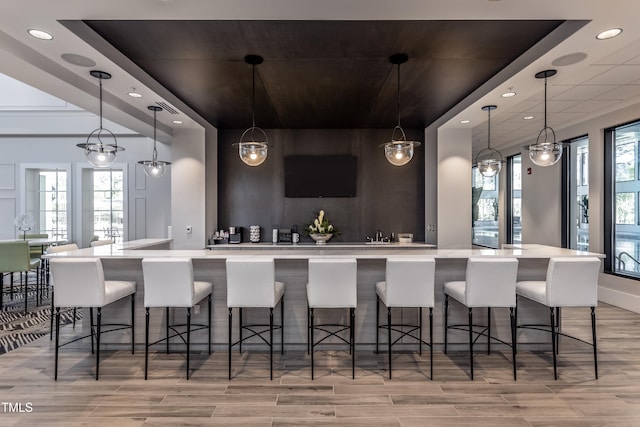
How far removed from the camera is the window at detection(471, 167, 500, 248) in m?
8.70

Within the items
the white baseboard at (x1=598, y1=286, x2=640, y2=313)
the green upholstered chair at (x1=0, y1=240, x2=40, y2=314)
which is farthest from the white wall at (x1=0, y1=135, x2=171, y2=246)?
the white baseboard at (x1=598, y1=286, x2=640, y2=313)

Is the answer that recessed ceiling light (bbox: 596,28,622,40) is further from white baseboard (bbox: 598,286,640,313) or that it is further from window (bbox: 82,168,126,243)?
window (bbox: 82,168,126,243)

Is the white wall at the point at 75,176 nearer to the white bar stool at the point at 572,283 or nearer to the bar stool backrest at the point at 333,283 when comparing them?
the bar stool backrest at the point at 333,283

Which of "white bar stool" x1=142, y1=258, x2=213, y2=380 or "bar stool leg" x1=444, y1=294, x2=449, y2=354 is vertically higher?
"white bar stool" x1=142, y1=258, x2=213, y2=380

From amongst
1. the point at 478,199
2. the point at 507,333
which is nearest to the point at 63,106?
the point at 507,333

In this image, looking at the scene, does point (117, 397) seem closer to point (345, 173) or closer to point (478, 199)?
point (345, 173)

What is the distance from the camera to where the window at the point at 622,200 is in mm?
4977

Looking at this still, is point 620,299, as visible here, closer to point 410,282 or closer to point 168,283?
point 410,282

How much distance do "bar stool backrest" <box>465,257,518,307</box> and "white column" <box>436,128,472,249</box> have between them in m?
2.49

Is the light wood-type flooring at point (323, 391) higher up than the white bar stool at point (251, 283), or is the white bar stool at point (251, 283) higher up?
the white bar stool at point (251, 283)

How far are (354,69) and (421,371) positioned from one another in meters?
2.90

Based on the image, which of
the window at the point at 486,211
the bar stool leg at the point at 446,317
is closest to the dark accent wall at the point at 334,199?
the bar stool leg at the point at 446,317

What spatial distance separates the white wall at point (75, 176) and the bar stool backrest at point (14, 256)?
2.78m

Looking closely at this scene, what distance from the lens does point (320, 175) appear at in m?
6.13
